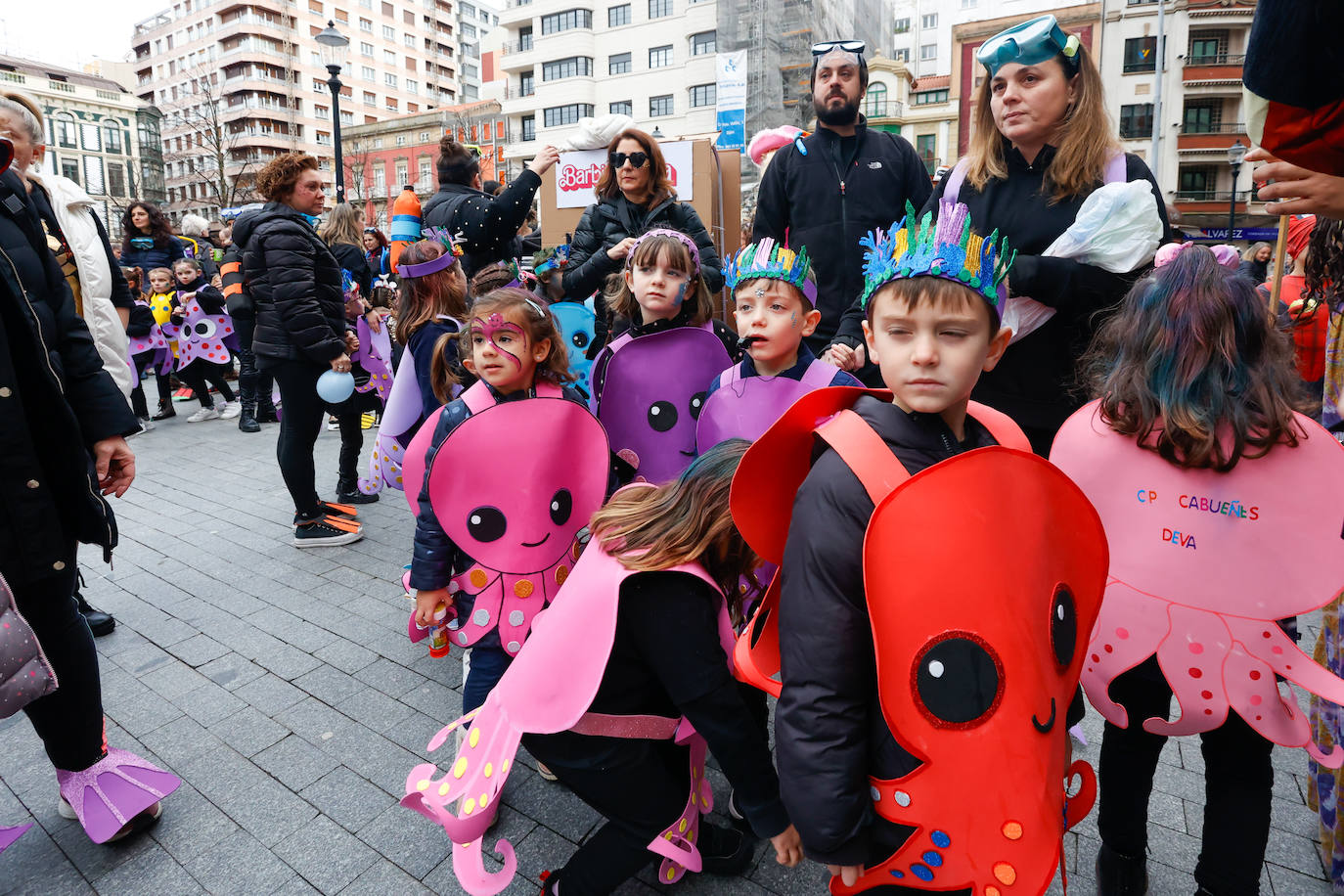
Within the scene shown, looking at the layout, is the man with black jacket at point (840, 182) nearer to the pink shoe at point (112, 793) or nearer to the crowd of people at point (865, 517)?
the crowd of people at point (865, 517)

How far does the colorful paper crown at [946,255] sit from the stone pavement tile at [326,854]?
2.08m

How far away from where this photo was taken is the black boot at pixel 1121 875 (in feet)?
6.34

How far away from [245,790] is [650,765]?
4.92ft

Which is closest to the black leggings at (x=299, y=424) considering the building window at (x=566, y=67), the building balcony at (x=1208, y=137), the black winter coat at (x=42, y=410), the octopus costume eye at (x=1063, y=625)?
the black winter coat at (x=42, y=410)

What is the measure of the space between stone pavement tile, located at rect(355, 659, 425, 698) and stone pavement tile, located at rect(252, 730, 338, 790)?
1.31 ft

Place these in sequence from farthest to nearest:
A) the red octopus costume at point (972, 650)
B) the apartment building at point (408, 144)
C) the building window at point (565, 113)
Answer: the apartment building at point (408, 144) → the building window at point (565, 113) → the red octopus costume at point (972, 650)

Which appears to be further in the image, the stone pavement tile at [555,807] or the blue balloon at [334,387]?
the blue balloon at [334,387]

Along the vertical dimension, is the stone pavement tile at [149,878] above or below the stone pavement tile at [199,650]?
below

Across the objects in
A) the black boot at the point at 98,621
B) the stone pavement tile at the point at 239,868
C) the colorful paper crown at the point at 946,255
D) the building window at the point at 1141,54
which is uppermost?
the building window at the point at 1141,54

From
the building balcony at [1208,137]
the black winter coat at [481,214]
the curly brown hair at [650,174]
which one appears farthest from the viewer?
the building balcony at [1208,137]

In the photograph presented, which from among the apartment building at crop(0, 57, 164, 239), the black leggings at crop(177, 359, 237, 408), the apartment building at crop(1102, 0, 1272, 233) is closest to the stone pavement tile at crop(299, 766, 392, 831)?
the black leggings at crop(177, 359, 237, 408)

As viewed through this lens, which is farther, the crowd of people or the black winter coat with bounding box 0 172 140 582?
the black winter coat with bounding box 0 172 140 582

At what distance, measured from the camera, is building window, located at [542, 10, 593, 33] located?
38344 millimetres

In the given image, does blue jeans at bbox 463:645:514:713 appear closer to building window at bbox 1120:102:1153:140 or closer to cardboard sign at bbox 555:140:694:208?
cardboard sign at bbox 555:140:694:208
